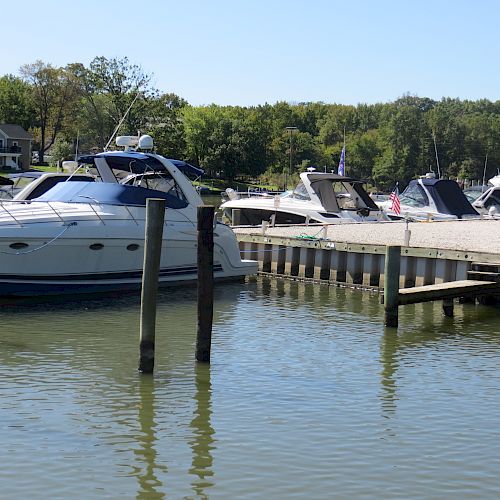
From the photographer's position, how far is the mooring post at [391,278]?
58.7 ft

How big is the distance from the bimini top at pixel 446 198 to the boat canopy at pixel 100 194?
18312mm

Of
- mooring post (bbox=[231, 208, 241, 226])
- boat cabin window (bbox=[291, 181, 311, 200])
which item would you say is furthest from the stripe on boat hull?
boat cabin window (bbox=[291, 181, 311, 200])

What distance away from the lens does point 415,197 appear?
38.5 meters

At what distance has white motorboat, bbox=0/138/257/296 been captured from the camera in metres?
19.5

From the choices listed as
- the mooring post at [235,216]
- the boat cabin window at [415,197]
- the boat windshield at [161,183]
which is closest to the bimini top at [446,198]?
the boat cabin window at [415,197]

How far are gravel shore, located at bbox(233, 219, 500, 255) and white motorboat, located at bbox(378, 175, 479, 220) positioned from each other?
3930 mm

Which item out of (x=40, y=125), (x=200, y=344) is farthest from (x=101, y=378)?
(x=40, y=125)

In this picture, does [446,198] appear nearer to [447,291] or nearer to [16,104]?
[447,291]

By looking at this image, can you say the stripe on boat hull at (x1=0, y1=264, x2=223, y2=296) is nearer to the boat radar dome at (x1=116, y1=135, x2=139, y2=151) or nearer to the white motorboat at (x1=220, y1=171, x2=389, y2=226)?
the boat radar dome at (x1=116, y1=135, x2=139, y2=151)

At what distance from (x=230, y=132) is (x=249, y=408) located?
9101 cm

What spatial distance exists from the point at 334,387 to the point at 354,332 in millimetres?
4754

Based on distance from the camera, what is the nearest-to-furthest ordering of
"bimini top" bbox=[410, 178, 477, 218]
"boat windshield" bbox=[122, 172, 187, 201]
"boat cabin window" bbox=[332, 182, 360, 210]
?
"boat windshield" bbox=[122, 172, 187, 201] → "boat cabin window" bbox=[332, 182, 360, 210] → "bimini top" bbox=[410, 178, 477, 218]

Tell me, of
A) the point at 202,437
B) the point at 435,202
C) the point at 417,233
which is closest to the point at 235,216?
the point at 417,233

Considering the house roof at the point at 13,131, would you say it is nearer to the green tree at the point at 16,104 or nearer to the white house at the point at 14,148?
the white house at the point at 14,148
